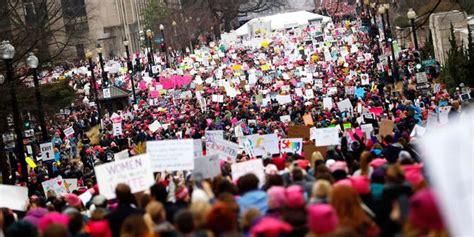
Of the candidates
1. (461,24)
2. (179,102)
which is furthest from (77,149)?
(461,24)

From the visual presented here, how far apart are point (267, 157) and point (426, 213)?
9995mm

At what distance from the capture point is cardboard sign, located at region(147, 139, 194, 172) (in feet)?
51.5

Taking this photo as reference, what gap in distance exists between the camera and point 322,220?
9195mm

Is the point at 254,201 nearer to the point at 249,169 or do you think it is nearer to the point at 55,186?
the point at 249,169

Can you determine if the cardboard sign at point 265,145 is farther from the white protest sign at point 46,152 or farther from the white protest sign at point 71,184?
the white protest sign at point 46,152

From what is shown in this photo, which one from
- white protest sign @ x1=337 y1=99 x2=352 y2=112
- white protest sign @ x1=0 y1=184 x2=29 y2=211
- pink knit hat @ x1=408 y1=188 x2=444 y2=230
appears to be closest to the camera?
pink knit hat @ x1=408 y1=188 x2=444 y2=230

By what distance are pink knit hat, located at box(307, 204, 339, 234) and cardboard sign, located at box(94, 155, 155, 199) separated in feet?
17.4

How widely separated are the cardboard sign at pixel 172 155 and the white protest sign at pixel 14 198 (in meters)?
2.09

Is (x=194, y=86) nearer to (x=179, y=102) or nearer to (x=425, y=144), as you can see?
(x=179, y=102)

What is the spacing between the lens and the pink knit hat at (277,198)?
10883 millimetres

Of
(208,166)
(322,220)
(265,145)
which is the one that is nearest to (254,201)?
(322,220)

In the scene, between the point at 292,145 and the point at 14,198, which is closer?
the point at 14,198

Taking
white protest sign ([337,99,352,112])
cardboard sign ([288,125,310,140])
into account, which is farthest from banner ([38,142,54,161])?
cardboard sign ([288,125,310,140])

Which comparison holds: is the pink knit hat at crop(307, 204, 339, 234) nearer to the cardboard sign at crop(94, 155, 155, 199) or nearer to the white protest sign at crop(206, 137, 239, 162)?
the cardboard sign at crop(94, 155, 155, 199)
